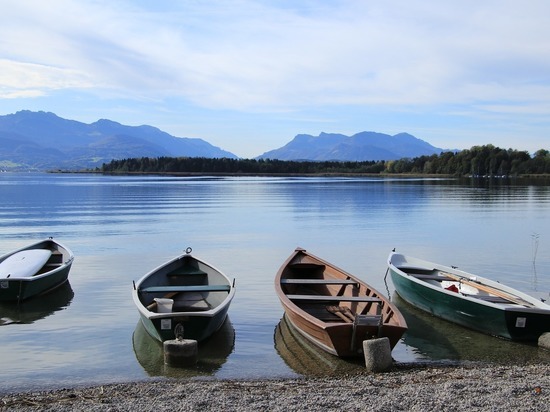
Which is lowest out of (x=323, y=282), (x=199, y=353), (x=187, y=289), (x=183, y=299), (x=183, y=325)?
(x=199, y=353)

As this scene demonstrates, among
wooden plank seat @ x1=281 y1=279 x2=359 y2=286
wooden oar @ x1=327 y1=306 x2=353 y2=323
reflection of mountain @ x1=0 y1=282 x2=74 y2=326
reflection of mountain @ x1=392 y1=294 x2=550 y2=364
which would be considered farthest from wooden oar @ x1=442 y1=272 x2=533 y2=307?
reflection of mountain @ x1=0 y1=282 x2=74 y2=326

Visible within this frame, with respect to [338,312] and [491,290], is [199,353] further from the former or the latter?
[491,290]

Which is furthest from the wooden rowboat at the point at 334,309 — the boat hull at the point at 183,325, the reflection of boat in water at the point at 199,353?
the boat hull at the point at 183,325

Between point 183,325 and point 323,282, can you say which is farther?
point 323,282

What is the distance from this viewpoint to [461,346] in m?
14.6

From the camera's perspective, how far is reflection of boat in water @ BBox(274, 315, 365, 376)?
41.4 feet

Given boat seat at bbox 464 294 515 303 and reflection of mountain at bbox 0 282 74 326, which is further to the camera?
reflection of mountain at bbox 0 282 74 326

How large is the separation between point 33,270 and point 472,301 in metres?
14.1

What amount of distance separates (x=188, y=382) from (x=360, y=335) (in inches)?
146

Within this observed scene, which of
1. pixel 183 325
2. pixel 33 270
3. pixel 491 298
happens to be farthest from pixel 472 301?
pixel 33 270

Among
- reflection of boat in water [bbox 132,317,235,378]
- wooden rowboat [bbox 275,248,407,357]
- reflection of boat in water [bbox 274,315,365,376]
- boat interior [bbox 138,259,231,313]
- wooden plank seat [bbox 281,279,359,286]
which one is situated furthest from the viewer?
wooden plank seat [bbox 281,279,359,286]

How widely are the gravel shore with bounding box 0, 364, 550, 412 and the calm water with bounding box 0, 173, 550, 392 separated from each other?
3.80 ft

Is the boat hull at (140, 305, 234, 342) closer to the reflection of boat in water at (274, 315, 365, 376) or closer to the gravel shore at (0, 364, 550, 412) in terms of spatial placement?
the gravel shore at (0, 364, 550, 412)

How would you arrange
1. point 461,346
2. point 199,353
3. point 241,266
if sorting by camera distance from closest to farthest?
point 199,353 < point 461,346 < point 241,266
